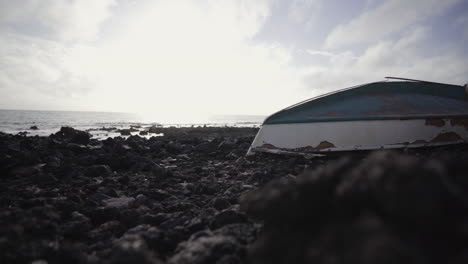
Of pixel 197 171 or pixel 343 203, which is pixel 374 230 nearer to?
pixel 343 203

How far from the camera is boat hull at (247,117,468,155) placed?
523cm

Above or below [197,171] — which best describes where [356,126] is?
above

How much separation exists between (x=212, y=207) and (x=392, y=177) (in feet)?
7.98

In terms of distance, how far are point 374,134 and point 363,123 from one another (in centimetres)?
32

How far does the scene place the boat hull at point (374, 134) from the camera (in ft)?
17.2

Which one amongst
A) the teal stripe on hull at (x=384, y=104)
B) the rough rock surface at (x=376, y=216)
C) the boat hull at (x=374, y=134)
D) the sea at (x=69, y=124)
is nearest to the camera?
the rough rock surface at (x=376, y=216)

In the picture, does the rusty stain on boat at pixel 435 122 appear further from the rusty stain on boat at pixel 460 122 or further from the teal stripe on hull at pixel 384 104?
the rusty stain on boat at pixel 460 122

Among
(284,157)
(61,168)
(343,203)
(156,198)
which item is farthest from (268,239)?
(61,168)

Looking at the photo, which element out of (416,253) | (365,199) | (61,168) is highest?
(365,199)

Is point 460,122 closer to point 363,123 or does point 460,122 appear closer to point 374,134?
point 374,134

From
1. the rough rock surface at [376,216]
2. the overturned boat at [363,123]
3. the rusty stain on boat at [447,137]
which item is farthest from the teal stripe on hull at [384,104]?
the rough rock surface at [376,216]

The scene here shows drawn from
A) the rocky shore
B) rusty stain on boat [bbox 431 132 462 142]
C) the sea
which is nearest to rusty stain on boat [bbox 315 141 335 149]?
the rocky shore

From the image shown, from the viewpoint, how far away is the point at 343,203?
119cm

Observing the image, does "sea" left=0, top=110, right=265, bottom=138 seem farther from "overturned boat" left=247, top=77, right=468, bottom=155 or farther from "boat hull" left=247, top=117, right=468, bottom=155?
"boat hull" left=247, top=117, right=468, bottom=155
